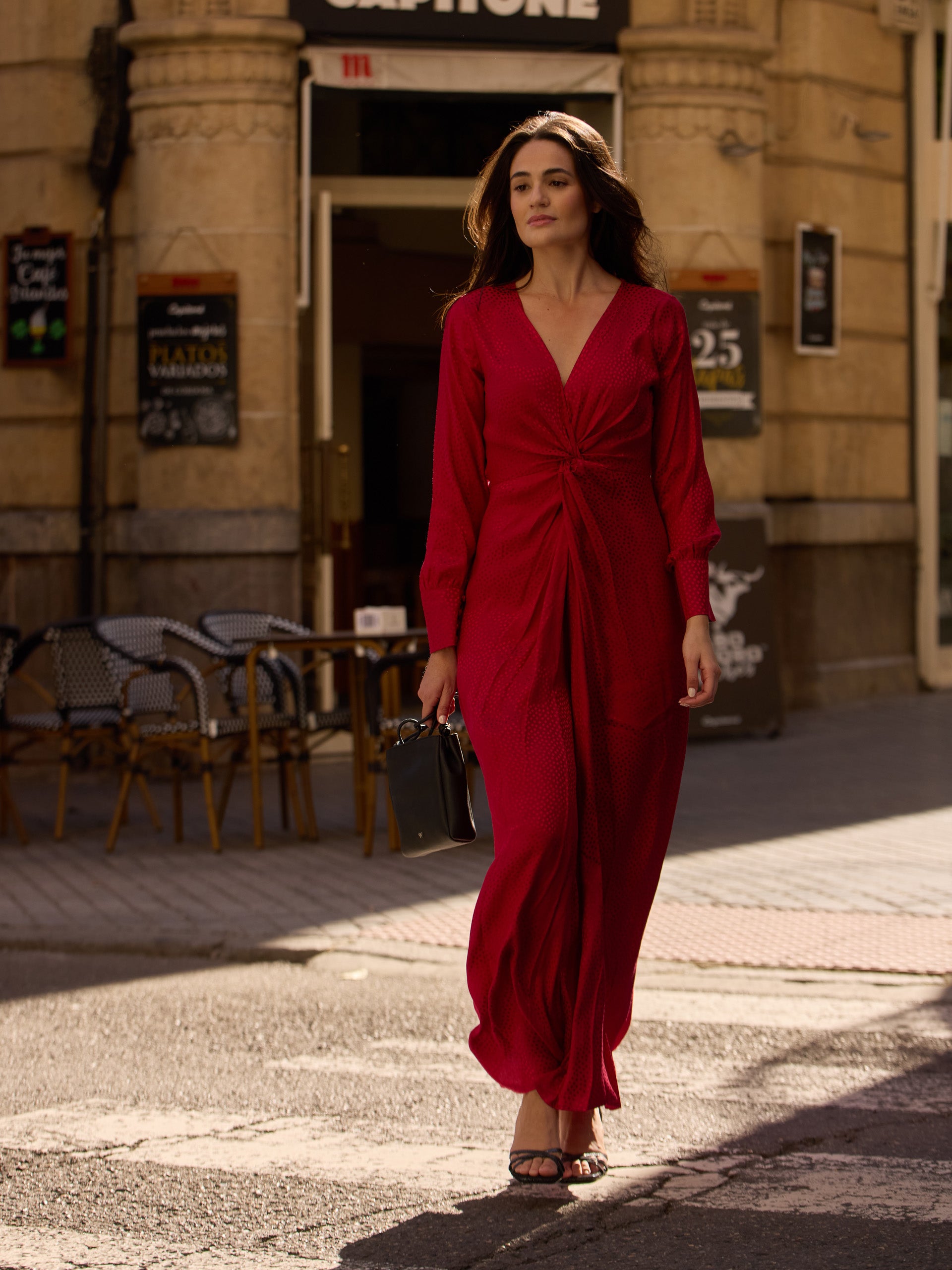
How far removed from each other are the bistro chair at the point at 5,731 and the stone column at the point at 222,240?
2301 millimetres

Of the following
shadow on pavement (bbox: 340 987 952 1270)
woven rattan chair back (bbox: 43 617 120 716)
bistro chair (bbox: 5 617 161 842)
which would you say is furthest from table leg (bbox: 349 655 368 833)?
shadow on pavement (bbox: 340 987 952 1270)

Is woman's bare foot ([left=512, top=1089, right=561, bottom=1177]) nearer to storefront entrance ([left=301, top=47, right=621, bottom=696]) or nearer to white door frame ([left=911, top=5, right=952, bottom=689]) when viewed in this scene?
storefront entrance ([left=301, top=47, right=621, bottom=696])

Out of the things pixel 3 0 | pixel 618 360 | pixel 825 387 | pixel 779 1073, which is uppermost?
pixel 3 0

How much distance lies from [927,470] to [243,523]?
5.54 m

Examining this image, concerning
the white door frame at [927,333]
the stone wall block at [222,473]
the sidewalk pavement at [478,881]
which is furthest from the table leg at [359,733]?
the white door frame at [927,333]

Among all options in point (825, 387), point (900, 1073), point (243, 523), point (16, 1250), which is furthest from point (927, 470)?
point (16, 1250)

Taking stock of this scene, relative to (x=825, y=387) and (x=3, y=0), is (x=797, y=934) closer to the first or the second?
(x=825, y=387)

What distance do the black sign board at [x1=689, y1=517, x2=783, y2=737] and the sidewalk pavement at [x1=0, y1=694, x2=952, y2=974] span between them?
1082mm

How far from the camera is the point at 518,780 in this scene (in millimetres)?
3492

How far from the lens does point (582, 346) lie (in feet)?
11.8

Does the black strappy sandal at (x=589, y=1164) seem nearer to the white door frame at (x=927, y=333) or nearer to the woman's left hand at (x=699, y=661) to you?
the woman's left hand at (x=699, y=661)

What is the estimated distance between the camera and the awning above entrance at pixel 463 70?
1088 cm

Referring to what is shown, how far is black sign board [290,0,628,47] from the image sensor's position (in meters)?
10.8

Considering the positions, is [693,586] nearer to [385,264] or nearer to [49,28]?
[49,28]
